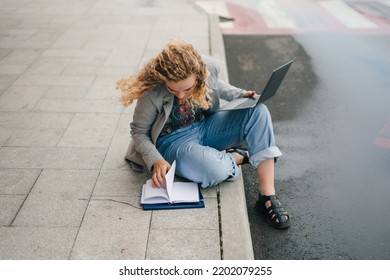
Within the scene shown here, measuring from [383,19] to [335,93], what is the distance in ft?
14.4

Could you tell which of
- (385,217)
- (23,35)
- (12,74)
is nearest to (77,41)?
(23,35)

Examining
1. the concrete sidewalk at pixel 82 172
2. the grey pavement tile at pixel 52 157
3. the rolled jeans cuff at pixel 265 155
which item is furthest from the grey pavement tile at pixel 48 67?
the rolled jeans cuff at pixel 265 155

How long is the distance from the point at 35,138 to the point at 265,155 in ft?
7.31

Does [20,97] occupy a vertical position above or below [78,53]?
above

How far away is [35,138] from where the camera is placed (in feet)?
13.4

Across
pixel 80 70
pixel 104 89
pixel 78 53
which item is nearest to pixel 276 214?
pixel 104 89

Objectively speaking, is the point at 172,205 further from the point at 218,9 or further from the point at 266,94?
the point at 218,9

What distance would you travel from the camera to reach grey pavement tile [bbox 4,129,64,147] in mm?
3992

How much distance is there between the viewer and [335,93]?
221 inches

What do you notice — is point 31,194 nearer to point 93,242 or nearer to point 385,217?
point 93,242

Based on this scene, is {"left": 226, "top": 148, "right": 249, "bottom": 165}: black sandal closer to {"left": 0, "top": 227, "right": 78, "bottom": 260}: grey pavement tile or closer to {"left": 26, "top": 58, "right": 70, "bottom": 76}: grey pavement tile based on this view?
{"left": 0, "top": 227, "right": 78, "bottom": 260}: grey pavement tile

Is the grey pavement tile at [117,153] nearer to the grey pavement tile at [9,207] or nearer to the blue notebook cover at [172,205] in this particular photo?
the blue notebook cover at [172,205]

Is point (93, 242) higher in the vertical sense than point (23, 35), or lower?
higher

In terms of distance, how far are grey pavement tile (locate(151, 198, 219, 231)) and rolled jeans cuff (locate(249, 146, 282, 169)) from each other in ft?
1.48
